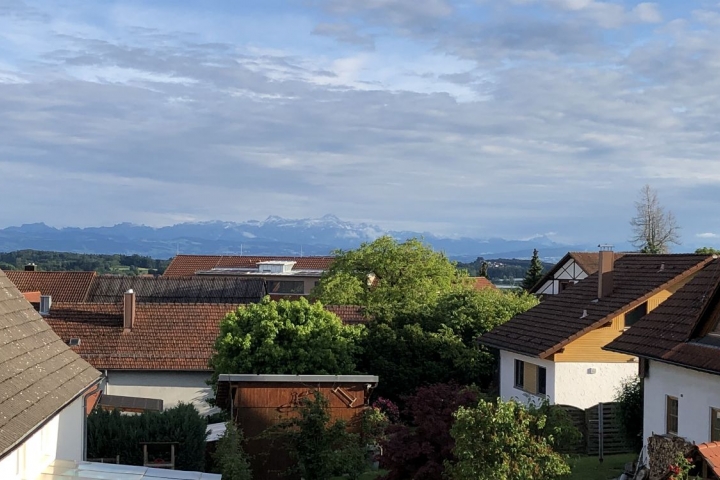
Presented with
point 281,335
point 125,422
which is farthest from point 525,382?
point 125,422

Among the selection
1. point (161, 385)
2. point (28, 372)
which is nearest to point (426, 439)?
point (28, 372)

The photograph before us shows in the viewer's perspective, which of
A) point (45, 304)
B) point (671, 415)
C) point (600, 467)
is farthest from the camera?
point (45, 304)

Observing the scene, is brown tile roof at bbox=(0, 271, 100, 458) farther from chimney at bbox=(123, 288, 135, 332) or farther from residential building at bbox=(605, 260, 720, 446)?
chimney at bbox=(123, 288, 135, 332)

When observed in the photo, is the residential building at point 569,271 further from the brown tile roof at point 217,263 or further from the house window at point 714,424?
the house window at point 714,424

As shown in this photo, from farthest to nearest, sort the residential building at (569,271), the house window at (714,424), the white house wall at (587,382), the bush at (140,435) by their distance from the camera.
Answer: the residential building at (569,271) < the white house wall at (587,382) < the bush at (140,435) < the house window at (714,424)

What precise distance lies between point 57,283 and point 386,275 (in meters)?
30.9

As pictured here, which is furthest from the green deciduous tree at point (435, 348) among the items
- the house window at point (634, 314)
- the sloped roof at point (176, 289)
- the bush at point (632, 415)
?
the sloped roof at point (176, 289)

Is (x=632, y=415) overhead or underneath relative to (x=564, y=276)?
underneath

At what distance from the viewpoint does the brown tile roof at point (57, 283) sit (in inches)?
2729

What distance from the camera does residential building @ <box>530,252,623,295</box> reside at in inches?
2758

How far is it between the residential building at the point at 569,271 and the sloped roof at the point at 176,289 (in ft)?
79.1

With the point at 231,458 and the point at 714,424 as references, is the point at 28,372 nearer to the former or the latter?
the point at 231,458

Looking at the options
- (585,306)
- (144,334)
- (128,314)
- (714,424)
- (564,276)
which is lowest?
(714,424)

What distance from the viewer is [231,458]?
22.5 meters
